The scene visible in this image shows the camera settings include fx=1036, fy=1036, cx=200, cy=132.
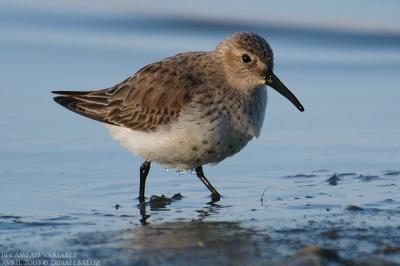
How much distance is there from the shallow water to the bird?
418 mm

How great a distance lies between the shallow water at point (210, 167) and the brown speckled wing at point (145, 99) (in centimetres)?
58

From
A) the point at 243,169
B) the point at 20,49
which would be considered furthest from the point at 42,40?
the point at 243,169

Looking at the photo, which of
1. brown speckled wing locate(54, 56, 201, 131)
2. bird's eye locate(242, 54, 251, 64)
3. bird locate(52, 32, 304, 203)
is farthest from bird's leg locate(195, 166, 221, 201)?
bird's eye locate(242, 54, 251, 64)

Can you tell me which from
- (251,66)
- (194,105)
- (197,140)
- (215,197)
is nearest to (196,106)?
(194,105)

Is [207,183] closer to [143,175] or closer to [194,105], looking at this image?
[143,175]

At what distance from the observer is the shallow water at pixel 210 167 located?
6.79 meters

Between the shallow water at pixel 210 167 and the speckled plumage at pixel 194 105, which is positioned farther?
the speckled plumage at pixel 194 105

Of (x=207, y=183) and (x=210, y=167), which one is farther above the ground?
(x=210, y=167)

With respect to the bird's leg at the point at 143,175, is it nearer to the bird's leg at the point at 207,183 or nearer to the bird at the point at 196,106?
the bird at the point at 196,106

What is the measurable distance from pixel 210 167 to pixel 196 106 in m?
1.53

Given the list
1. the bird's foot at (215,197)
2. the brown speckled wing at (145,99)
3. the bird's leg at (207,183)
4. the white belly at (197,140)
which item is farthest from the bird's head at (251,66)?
the bird's foot at (215,197)

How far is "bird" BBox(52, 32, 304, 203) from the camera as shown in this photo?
858 centimetres

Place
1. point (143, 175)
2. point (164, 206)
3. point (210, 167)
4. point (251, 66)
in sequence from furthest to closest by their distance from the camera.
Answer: point (210, 167) → point (143, 175) → point (251, 66) → point (164, 206)

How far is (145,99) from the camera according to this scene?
30.3ft
